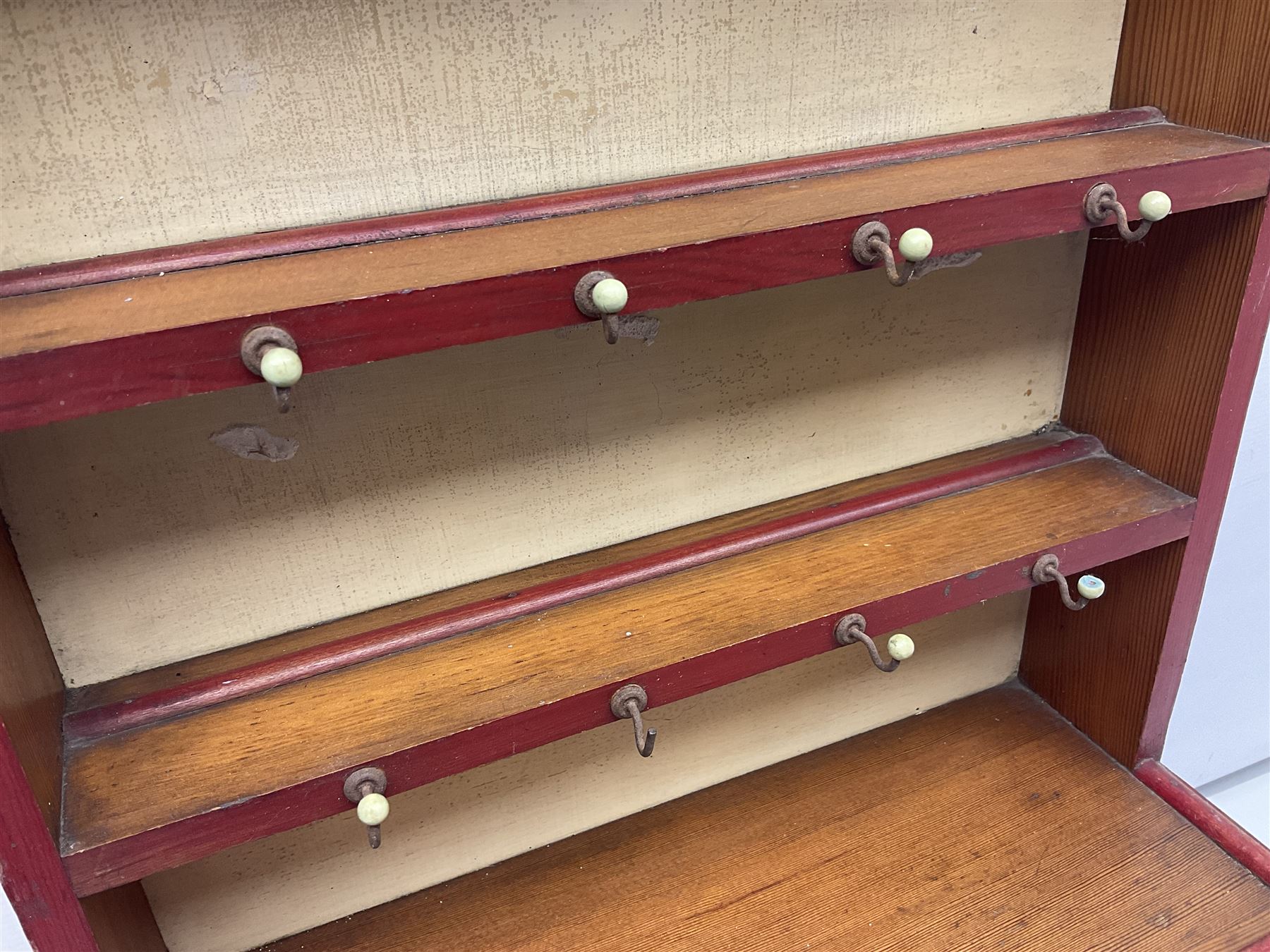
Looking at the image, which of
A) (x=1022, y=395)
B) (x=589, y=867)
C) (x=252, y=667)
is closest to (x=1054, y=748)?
(x=1022, y=395)

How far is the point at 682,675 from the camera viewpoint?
853 millimetres

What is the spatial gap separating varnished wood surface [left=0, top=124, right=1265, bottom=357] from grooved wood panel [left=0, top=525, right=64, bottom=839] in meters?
0.22

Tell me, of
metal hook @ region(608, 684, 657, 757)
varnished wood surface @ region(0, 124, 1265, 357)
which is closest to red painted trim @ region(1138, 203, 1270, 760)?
varnished wood surface @ region(0, 124, 1265, 357)

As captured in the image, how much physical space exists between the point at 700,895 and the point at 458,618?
0.43m

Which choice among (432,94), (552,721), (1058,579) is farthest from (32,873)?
(1058,579)

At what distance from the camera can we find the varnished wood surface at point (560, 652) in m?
0.76

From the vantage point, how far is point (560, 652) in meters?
0.87

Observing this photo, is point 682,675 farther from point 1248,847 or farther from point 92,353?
point 1248,847

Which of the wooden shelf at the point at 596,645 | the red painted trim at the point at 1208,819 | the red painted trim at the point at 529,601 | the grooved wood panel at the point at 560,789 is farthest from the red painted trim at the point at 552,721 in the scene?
the red painted trim at the point at 1208,819

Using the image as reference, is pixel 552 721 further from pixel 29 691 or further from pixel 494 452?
pixel 29 691

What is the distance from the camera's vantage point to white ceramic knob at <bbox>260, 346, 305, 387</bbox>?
1.96ft

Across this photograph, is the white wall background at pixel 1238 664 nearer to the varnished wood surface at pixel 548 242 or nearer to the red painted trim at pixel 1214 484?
the red painted trim at pixel 1214 484

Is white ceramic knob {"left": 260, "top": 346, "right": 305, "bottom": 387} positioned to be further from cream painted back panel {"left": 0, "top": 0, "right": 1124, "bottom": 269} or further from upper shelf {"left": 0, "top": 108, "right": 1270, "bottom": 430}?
cream painted back panel {"left": 0, "top": 0, "right": 1124, "bottom": 269}

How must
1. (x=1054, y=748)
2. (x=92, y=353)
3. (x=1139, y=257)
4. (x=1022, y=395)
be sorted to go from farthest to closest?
1. (x=1054, y=748)
2. (x=1022, y=395)
3. (x=1139, y=257)
4. (x=92, y=353)
